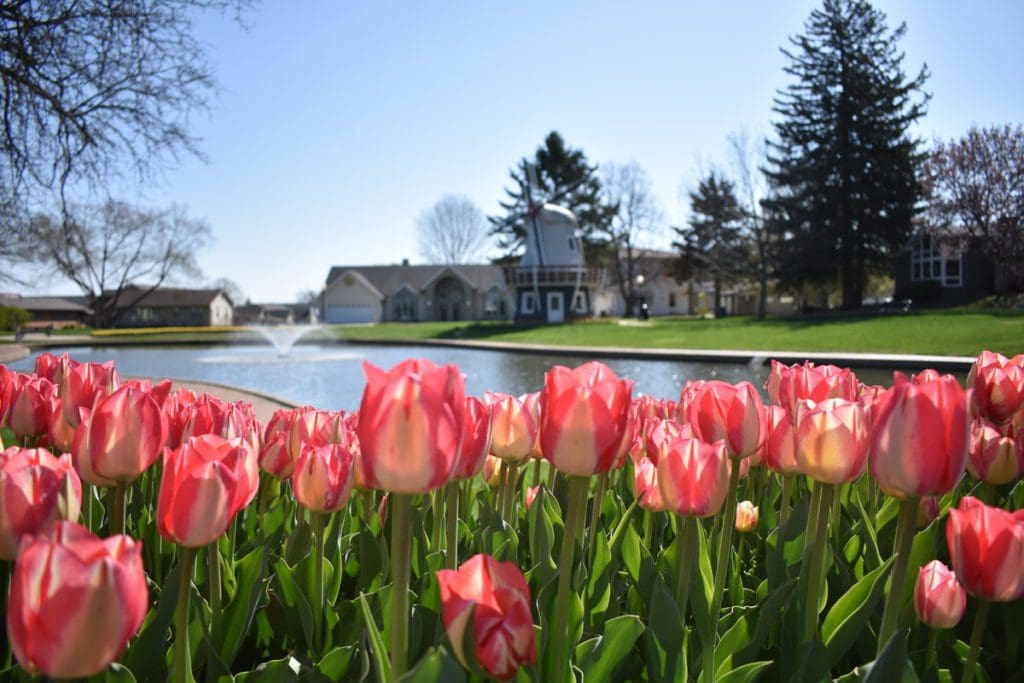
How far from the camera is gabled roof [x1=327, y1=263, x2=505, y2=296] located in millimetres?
69625

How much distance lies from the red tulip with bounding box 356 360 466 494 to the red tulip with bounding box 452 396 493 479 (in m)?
0.31

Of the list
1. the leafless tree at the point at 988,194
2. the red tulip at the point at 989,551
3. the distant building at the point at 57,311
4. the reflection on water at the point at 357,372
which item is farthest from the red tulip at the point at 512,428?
the distant building at the point at 57,311

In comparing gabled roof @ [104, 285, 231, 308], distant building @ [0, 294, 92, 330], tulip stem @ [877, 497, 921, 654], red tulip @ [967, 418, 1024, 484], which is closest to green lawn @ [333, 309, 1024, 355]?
red tulip @ [967, 418, 1024, 484]

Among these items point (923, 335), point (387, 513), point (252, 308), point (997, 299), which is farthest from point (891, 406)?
point (252, 308)

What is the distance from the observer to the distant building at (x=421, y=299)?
67.9 metres

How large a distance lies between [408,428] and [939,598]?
94 centimetres

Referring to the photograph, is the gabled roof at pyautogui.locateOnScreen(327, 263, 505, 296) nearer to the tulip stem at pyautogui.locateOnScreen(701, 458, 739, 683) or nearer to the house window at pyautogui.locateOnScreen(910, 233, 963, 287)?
the house window at pyautogui.locateOnScreen(910, 233, 963, 287)

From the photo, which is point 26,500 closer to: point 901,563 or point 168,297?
point 901,563

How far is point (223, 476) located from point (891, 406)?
87cm

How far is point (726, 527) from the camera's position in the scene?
4.74 feet

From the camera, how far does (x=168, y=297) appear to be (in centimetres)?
7319

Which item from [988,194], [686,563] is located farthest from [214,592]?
[988,194]

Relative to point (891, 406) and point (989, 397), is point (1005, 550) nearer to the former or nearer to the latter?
point (891, 406)

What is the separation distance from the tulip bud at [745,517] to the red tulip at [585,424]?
884 millimetres
